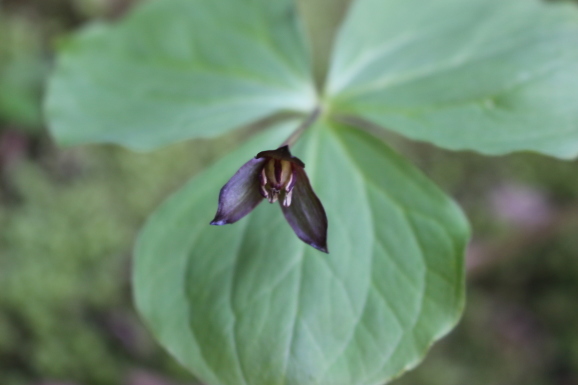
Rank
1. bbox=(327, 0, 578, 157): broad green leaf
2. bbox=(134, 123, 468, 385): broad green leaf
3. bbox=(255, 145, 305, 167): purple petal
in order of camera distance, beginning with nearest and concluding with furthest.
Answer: bbox=(255, 145, 305, 167): purple petal, bbox=(134, 123, 468, 385): broad green leaf, bbox=(327, 0, 578, 157): broad green leaf

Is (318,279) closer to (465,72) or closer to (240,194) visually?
(240,194)

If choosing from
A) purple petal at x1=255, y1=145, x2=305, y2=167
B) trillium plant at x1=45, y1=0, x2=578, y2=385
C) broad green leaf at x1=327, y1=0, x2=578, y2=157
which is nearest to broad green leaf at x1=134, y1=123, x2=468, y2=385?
trillium plant at x1=45, y1=0, x2=578, y2=385

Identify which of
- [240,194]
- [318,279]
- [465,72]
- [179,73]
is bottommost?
[318,279]

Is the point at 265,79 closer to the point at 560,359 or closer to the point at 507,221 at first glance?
the point at 507,221

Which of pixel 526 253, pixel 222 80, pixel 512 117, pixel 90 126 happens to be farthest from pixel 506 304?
pixel 90 126

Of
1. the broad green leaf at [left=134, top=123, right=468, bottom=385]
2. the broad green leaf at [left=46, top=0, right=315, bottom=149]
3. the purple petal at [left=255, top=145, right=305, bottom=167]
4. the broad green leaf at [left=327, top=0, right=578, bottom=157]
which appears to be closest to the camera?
the purple petal at [left=255, top=145, right=305, bottom=167]

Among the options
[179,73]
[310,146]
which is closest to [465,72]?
[310,146]

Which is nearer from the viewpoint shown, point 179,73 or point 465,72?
point 465,72

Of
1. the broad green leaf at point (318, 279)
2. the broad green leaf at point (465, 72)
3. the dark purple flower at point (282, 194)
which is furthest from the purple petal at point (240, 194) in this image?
the broad green leaf at point (465, 72)

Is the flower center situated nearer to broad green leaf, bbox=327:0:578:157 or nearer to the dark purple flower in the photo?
the dark purple flower
